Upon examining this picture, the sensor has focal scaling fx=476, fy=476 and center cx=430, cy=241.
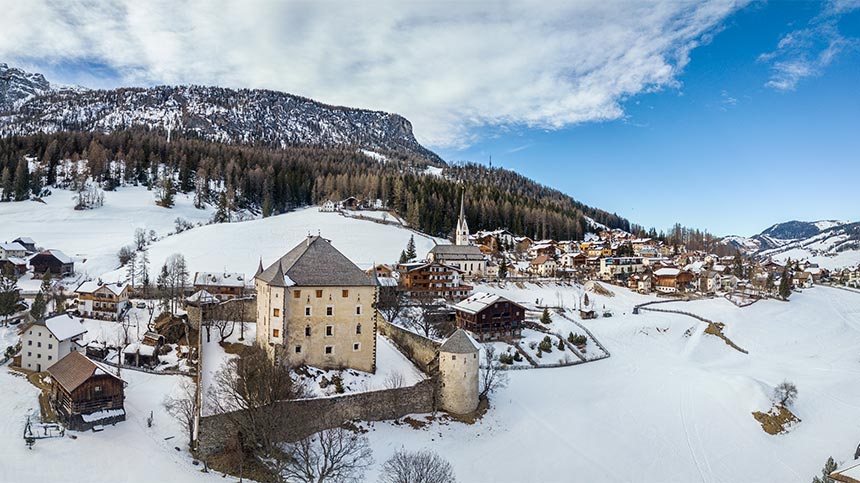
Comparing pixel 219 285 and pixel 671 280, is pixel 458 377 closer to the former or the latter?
pixel 219 285

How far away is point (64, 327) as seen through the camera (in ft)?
151

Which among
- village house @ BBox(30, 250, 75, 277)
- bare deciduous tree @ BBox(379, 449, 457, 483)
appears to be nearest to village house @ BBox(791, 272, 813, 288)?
bare deciduous tree @ BBox(379, 449, 457, 483)

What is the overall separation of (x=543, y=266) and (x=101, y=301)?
83.7 m

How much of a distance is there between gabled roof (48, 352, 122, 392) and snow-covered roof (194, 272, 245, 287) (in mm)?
30481

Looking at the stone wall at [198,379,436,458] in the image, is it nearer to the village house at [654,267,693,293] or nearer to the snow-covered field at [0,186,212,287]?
the snow-covered field at [0,186,212,287]

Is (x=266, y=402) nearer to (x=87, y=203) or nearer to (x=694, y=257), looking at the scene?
(x=87, y=203)

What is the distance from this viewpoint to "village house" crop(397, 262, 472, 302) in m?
73.8

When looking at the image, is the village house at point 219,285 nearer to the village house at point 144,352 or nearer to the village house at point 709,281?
the village house at point 144,352

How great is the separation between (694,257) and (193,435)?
132354 mm

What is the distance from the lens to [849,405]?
144 feet

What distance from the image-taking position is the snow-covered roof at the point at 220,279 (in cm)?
6750

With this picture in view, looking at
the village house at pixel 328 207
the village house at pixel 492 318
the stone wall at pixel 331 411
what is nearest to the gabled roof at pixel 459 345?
the stone wall at pixel 331 411

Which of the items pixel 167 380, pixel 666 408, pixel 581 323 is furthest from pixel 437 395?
pixel 581 323

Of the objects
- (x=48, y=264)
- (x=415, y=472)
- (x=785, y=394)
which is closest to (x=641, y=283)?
(x=785, y=394)
